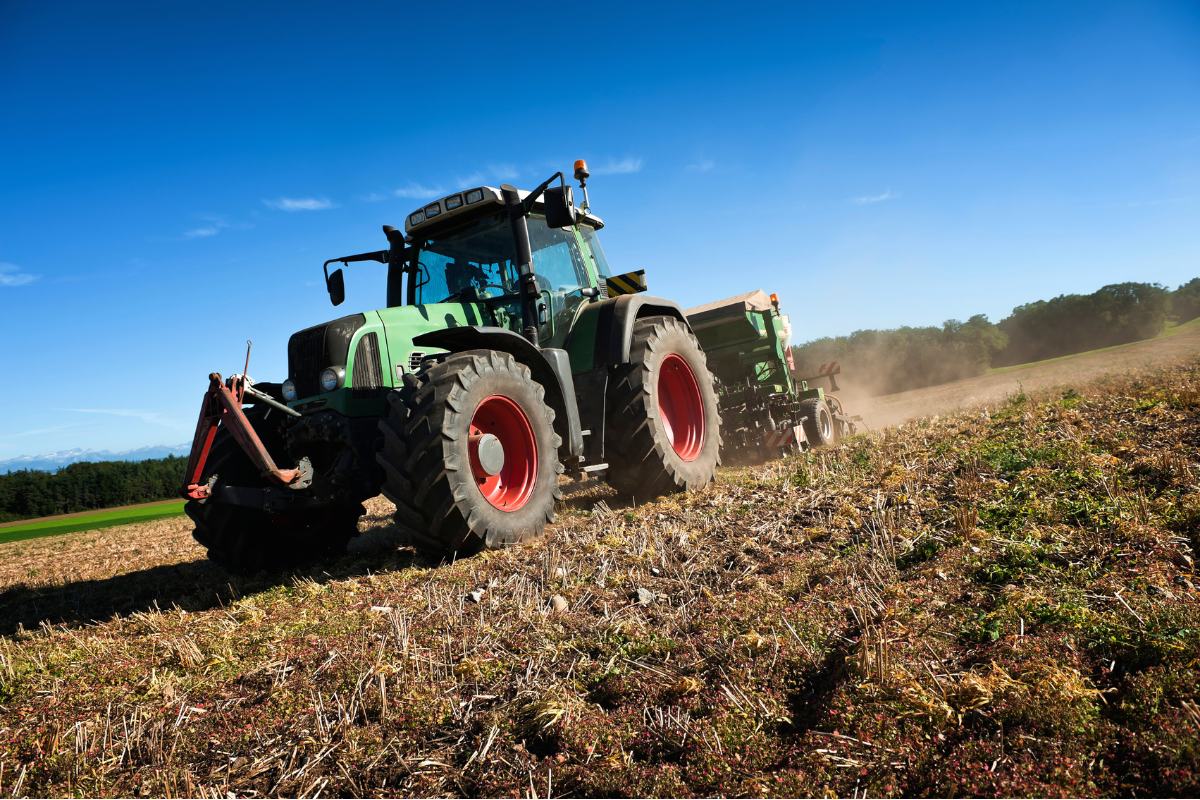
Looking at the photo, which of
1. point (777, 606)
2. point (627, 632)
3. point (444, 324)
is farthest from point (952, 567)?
point (444, 324)

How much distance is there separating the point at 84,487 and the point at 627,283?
29.7m

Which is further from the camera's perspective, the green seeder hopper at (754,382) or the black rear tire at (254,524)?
Answer: the green seeder hopper at (754,382)

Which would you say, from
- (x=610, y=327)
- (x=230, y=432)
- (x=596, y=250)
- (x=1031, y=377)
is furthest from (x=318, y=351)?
(x=1031, y=377)

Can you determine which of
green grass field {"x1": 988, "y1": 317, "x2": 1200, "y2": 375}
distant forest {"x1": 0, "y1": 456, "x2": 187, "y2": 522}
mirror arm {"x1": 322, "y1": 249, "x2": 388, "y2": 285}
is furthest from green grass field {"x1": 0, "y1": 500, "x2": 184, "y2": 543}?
green grass field {"x1": 988, "y1": 317, "x2": 1200, "y2": 375}

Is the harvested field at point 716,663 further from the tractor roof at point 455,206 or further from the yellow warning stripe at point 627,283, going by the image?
the yellow warning stripe at point 627,283

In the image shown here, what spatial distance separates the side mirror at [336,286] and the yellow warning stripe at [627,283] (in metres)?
2.70

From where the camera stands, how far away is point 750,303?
9.01m

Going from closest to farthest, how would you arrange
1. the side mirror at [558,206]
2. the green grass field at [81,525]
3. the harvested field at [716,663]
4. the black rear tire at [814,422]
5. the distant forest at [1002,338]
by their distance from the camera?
the harvested field at [716,663], the side mirror at [558,206], the black rear tire at [814,422], the green grass field at [81,525], the distant forest at [1002,338]

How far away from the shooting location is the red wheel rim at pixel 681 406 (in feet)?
22.8

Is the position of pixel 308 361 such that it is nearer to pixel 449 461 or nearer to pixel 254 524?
pixel 254 524

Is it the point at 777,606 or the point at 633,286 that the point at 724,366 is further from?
the point at 777,606

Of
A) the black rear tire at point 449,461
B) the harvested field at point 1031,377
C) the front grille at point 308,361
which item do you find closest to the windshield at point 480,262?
the front grille at point 308,361

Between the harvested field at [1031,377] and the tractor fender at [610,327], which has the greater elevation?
the tractor fender at [610,327]

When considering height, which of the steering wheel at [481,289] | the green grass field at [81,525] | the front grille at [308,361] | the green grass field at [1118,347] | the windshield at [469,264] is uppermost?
the windshield at [469,264]
